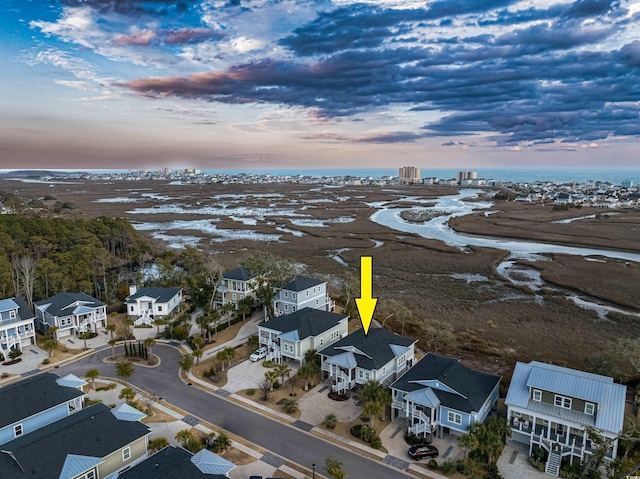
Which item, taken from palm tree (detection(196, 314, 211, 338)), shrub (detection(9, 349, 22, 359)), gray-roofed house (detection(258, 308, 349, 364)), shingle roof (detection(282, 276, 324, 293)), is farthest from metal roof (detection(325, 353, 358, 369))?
shrub (detection(9, 349, 22, 359))

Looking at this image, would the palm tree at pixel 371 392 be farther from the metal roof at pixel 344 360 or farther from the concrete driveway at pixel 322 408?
the metal roof at pixel 344 360

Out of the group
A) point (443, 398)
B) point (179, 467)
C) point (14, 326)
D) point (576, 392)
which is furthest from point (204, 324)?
point (576, 392)

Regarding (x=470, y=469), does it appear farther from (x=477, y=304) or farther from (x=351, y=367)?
(x=477, y=304)

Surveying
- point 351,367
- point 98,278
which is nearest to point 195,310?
point 98,278

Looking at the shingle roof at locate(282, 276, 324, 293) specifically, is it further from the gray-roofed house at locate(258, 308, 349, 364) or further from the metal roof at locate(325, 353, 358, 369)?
Result: the metal roof at locate(325, 353, 358, 369)

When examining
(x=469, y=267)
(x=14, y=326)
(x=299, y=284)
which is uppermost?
(x=299, y=284)

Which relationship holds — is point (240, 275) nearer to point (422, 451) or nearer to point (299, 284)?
point (299, 284)

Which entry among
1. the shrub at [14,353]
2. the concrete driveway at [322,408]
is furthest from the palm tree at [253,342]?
the shrub at [14,353]
